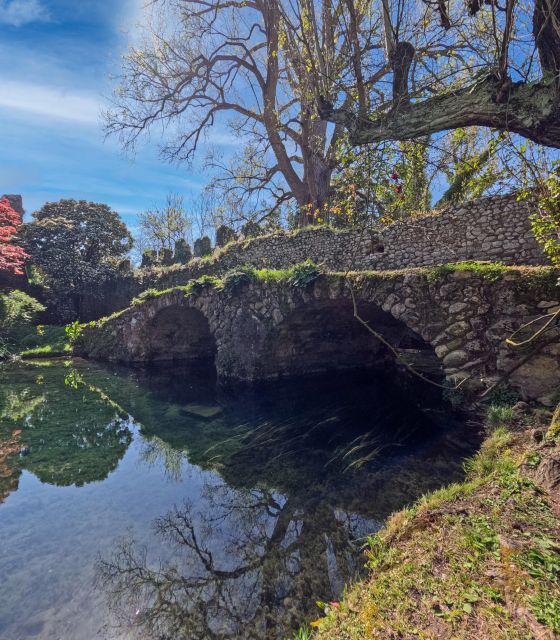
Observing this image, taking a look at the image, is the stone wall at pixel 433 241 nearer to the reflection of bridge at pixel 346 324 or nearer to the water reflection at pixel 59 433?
the reflection of bridge at pixel 346 324

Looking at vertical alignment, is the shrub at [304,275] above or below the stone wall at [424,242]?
below

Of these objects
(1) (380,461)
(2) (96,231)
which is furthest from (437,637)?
(2) (96,231)

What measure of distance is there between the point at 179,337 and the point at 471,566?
17.1 m

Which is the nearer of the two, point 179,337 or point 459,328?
point 459,328

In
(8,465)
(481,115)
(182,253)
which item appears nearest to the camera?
(481,115)

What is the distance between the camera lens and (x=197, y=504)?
17.6 ft

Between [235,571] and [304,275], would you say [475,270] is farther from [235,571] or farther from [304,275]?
[235,571]

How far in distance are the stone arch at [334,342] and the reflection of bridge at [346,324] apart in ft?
Answer: 0.15

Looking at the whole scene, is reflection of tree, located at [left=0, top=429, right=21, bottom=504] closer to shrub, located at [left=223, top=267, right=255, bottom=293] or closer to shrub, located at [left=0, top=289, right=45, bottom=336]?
shrub, located at [left=223, top=267, right=255, bottom=293]

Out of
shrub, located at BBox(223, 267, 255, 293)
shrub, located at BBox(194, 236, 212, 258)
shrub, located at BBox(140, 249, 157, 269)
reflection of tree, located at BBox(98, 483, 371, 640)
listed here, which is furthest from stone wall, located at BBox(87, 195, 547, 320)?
shrub, located at BBox(140, 249, 157, 269)

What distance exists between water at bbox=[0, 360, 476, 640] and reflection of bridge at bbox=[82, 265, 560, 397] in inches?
74.8

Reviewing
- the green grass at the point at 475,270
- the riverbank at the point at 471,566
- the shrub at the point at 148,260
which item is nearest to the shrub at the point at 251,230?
the shrub at the point at 148,260

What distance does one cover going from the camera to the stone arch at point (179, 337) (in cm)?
1720

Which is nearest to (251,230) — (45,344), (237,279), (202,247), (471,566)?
(202,247)
